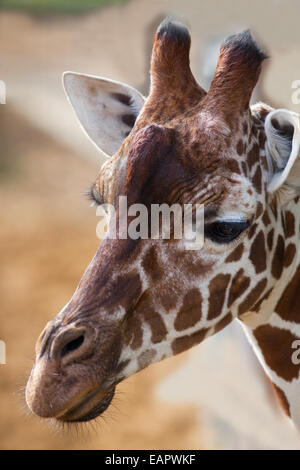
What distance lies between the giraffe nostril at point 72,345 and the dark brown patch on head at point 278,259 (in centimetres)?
113

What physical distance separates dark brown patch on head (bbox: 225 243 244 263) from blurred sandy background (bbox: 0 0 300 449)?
987mm

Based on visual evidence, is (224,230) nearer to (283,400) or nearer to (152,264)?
(152,264)

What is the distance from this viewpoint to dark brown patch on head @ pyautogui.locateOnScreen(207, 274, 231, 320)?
2.99 metres

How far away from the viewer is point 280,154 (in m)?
3.09

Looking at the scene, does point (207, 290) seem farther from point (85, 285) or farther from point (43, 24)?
point (43, 24)

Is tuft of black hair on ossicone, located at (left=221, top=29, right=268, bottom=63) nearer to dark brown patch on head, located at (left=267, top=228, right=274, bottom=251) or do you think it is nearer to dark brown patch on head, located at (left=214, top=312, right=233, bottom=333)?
dark brown patch on head, located at (left=267, top=228, right=274, bottom=251)

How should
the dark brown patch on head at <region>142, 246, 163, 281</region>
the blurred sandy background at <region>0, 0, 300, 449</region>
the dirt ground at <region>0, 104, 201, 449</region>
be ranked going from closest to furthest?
the dark brown patch on head at <region>142, 246, 163, 281</region> < the blurred sandy background at <region>0, 0, 300, 449</region> < the dirt ground at <region>0, 104, 201, 449</region>

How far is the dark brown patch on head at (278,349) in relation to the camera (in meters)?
3.42

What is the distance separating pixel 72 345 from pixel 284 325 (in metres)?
1.31

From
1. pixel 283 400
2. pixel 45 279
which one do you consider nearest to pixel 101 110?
pixel 283 400

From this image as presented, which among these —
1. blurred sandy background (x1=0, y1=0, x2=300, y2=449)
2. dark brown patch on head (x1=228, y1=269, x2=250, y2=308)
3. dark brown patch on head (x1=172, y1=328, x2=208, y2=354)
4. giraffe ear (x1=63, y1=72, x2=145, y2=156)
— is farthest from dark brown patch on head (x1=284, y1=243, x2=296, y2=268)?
giraffe ear (x1=63, y1=72, x2=145, y2=156)

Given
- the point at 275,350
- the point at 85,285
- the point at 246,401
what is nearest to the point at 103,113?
the point at 85,285

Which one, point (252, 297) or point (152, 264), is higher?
point (152, 264)

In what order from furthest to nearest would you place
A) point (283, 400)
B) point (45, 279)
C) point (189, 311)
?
point (45, 279)
point (283, 400)
point (189, 311)
